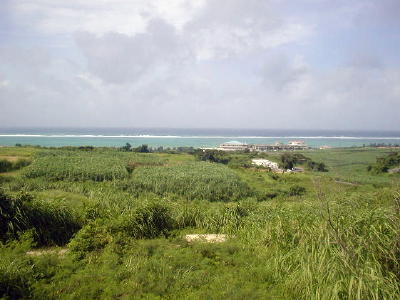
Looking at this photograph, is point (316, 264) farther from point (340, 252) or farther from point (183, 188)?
point (183, 188)

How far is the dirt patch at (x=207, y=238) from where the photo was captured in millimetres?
10553

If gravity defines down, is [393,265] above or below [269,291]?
above

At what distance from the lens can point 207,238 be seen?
11.3 m

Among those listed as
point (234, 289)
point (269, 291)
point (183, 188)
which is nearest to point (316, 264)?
point (269, 291)

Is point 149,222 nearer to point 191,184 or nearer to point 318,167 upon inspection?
point 191,184

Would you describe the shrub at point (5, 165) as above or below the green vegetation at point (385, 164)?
above

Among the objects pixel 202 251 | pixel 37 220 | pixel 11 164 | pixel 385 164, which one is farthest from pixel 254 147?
pixel 37 220


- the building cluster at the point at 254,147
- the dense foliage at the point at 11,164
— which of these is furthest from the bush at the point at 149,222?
the building cluster at the point at 254,147

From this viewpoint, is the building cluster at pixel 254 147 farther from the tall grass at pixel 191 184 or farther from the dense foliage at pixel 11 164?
the dense foliage at pixel 11 164

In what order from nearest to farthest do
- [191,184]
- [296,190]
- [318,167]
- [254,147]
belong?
[191,184] → [296,190] → [318,167] → [254,147]

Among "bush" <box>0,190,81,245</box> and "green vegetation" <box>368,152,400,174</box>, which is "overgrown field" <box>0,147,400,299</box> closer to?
"bush" <box>0,190,81,245</box>

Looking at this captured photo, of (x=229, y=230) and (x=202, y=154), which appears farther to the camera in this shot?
(x=202, y=154)

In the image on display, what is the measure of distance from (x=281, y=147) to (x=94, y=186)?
6037 centimetres

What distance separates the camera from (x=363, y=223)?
673 centimetres
